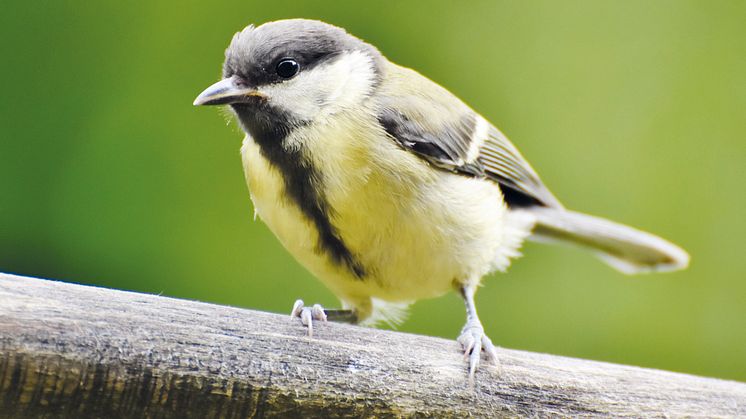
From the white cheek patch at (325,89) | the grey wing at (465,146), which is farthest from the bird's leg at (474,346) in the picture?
the white cheek patch at (325,89)

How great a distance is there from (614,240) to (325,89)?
108cm

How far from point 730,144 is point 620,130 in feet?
1.40

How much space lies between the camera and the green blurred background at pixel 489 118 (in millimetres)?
2480

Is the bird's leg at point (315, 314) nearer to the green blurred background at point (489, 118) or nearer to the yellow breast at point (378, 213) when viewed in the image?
the yellow breast at point (378, 213)

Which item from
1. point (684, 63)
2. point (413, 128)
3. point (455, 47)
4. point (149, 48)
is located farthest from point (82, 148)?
point (684, 63)

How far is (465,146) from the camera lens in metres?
2.21

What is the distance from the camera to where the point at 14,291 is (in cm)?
128

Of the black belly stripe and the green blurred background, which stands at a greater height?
the green blurred background

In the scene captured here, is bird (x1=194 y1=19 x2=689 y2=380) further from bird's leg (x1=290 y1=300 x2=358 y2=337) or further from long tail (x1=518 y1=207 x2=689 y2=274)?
long tail (x1=518 y1=207 x2=689 y2=274)

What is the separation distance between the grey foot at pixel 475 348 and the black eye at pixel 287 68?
2.33ft

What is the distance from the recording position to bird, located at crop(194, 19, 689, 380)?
1.88 metres

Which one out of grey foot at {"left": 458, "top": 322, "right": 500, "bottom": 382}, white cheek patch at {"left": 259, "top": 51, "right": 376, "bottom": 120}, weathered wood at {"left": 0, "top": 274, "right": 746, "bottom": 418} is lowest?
weathered wood at {"left": 0, "top": 274, "right": 746, "bottom": 418}

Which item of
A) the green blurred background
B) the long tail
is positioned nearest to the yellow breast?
the long tail

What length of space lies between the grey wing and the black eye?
0.22m
